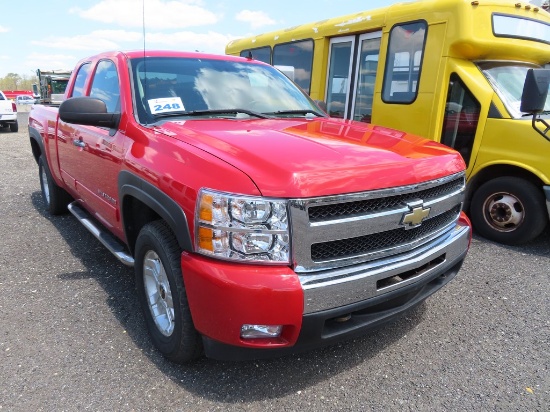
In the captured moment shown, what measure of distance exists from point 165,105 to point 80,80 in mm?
1944

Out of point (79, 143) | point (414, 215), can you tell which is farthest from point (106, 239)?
point (414, 215)

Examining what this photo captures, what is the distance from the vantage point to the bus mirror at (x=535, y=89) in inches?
140

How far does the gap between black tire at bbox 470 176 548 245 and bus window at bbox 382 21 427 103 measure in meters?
1.58

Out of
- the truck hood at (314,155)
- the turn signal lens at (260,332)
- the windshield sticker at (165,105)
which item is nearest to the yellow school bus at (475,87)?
the windshield sticker at (165,105)

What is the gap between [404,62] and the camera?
562 centimetres

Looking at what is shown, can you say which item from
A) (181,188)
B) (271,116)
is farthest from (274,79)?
(181,188)

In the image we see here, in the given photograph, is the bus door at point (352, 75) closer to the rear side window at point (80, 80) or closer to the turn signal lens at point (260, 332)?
the rear side window at point (80, 80)

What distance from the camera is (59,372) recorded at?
2445mm

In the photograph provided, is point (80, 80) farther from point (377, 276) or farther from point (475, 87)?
point (475, 87)

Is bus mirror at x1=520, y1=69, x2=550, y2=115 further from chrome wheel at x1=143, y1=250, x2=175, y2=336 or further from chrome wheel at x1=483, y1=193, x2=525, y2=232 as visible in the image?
chrome wheel at x1=143, y1=250, x2=175, y2=336

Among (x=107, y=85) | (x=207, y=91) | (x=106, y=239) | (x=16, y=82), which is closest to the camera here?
(x=207, y=91)

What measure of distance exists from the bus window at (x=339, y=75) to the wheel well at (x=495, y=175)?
7.89 feet

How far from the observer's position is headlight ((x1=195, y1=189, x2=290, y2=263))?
6.33ft

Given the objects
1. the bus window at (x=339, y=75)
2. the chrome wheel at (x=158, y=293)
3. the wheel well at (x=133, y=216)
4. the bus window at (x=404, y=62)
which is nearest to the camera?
the chrome wheel at (x=158, y=293)
